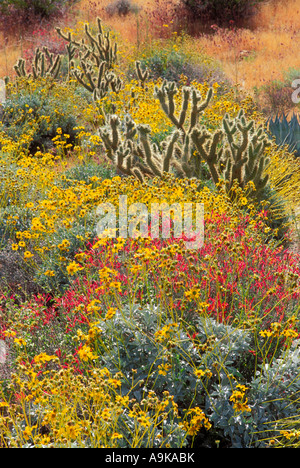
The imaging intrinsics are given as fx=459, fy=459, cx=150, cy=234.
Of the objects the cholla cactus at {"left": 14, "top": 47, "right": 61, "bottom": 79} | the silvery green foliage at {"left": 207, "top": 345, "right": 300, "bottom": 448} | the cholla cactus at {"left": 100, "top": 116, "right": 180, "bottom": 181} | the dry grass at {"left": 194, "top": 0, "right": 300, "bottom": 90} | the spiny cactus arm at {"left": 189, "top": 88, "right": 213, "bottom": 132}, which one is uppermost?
the dry grass at {"left": 194, "top": 0, "right": 300, "bottom": 90}

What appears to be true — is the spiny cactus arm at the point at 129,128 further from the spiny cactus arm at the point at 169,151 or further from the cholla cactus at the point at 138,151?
the spiny cactus arm at the point at 169,151

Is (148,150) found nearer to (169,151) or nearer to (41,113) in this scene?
(169,151)

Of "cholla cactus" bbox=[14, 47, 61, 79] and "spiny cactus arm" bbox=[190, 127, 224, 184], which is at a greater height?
"cholla cactus" bbox=[14, 47, 61, 79]

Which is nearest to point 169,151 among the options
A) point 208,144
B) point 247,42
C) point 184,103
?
point 208,144

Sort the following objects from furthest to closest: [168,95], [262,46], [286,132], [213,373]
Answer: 1. [262,46]
2. [286,132]
3. [168,95]
4. [213,373]

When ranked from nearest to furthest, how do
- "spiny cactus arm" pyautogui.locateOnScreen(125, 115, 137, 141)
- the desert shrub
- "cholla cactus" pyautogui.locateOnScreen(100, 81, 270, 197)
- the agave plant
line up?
"cholla cactus" pyautogui.locateOnScreen(100, 81, 270, 197), "spiny cactus arm" pyautogui.locateOnScreen(125, 115, 137, 141), the agave plant, the desert shrub

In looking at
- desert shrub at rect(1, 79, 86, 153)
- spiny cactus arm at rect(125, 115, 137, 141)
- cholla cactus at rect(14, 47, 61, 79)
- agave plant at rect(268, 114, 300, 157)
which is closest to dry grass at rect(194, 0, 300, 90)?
agave plant at rect(268, 114, 300, 157)

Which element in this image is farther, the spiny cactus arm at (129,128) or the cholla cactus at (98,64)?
the cholla cactus at (98,64)

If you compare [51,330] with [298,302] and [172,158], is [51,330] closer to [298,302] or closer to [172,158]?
[298,302]

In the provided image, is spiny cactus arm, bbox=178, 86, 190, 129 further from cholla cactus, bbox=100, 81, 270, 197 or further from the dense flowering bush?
the dense flowering bush

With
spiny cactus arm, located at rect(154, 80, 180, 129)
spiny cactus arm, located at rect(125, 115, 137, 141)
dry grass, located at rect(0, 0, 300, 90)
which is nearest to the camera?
spiny cactus arm, located at rect(154, 80, 180, 129)

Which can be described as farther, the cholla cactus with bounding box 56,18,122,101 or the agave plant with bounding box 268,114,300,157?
the cholla cactus with bounding box 56,18,122,101

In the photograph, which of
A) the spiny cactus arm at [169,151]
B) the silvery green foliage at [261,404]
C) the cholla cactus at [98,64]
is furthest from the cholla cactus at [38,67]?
the silvery green foliage at [261,404]

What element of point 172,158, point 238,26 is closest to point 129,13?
point 238,26
